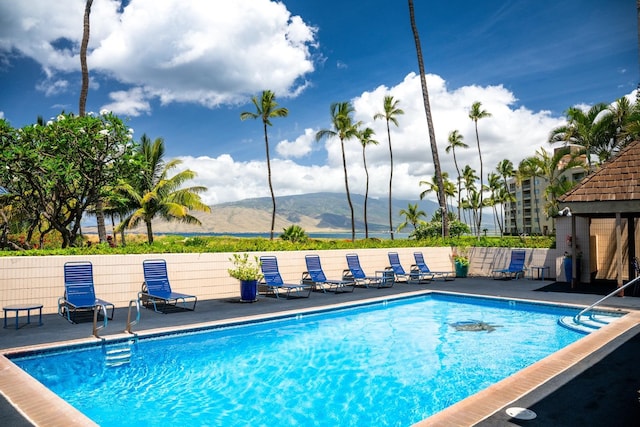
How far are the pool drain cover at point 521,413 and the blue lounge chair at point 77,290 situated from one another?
26.4ft

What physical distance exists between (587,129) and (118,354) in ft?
81.2

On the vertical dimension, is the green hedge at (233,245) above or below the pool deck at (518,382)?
above

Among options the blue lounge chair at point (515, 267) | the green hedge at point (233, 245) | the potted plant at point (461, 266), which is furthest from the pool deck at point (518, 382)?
the potted plant at point (461, 266)

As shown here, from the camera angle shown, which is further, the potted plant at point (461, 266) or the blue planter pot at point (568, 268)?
the potted plant at point (461, 266)

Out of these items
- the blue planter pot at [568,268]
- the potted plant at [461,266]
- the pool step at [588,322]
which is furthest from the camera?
the potted plant at [461,266]

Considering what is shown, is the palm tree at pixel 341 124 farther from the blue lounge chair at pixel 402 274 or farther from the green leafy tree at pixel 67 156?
the green leafy tree at pixel 67 156

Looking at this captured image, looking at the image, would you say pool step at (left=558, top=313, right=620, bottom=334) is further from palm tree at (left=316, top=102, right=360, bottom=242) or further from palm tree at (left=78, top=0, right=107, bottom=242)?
palm tree at (left=316, top=102, right=360, bottom=242)

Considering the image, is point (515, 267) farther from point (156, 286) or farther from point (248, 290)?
point (156, 286)

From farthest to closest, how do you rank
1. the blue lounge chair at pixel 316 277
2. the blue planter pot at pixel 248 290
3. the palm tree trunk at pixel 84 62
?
the palm tree trunk at pixel 84 62 → the blue lounge chair at pixel 316 277 → the blue planter pot at pixel 248 290

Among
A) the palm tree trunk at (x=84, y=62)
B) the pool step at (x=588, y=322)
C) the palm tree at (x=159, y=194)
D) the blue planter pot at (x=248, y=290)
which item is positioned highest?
the palm tree trunk at (x=84, y=62)

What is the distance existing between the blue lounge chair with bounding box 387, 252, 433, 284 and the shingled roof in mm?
5974

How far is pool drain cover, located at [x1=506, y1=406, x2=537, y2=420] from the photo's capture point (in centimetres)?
406

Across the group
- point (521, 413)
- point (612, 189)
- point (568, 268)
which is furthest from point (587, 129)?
point (521, 413)

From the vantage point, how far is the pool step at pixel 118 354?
6704 millimetres
